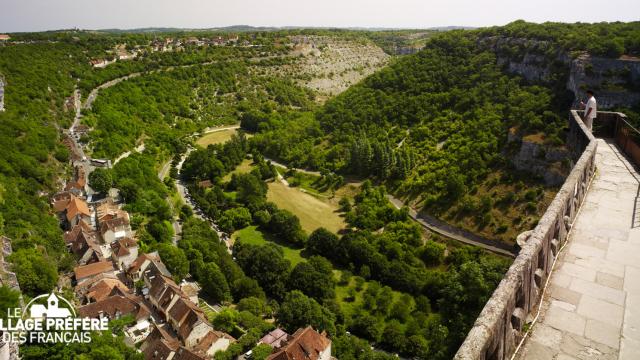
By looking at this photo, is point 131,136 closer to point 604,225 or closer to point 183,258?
point 183,258

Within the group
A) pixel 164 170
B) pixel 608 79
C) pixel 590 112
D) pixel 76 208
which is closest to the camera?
pixel 590 112

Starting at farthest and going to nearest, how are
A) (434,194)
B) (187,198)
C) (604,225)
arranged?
(187,198) < (434,194) < (604,225)

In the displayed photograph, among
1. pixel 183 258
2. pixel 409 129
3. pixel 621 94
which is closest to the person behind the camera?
pixel 183 258

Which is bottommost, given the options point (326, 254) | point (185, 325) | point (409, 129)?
point (326, 254)

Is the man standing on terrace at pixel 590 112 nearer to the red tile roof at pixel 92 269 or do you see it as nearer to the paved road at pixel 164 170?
the red tile roof at pixel 92 269

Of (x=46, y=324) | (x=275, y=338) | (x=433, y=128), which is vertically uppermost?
(x=433, y=128)

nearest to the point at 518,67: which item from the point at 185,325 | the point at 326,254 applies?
the point at 326,254

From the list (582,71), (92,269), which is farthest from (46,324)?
(582,71)

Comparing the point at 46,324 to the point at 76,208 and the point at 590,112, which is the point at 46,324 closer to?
the point at 76,208
